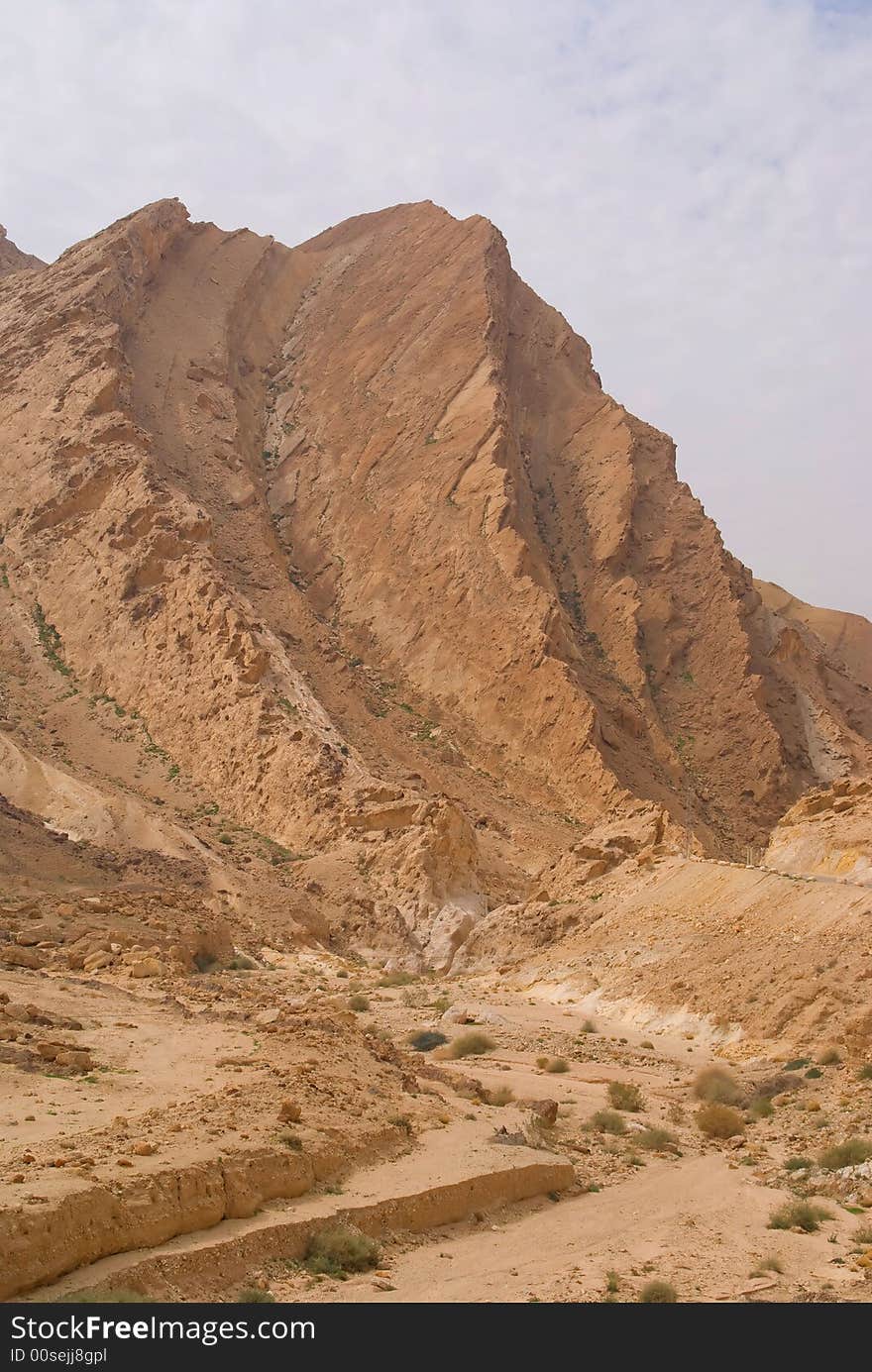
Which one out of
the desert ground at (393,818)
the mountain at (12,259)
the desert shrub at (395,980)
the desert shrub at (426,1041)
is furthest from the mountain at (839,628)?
the desert shrub at (426,1041)

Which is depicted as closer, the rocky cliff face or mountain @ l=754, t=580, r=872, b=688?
the rocky cliff face

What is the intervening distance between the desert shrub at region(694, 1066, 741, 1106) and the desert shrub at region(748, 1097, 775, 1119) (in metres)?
0.31

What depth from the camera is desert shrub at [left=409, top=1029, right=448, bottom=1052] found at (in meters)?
17.4

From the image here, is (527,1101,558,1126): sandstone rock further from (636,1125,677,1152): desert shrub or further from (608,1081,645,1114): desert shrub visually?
(608,1081,645,1114): desert shrub

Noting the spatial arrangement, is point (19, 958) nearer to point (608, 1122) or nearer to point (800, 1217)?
point (608, 1122)

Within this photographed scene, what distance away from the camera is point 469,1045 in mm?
17234

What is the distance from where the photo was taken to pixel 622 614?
4697 centimetres

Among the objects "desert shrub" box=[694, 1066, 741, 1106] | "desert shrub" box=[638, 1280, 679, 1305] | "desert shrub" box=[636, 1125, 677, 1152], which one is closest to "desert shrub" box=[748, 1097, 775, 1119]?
"desert shrub" box=[694, 1066, 741, 1106]

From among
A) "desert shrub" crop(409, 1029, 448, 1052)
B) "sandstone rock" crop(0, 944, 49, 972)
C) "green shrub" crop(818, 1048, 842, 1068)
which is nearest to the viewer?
"green shrub" crop(818, 1048, 842, 1068)

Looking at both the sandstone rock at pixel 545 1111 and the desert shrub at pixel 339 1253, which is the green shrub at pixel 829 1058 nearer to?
the sandstone rock at pixel 545 1111

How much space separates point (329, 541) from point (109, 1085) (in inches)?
1539

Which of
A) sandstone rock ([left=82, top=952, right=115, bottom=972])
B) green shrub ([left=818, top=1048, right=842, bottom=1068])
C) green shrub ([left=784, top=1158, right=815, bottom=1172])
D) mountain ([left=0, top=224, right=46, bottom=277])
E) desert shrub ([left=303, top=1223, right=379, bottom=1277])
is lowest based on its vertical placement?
sandstone rock ([left=82, top=952, right=115, bottom=972])

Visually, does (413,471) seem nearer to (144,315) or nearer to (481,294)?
(481,294)
